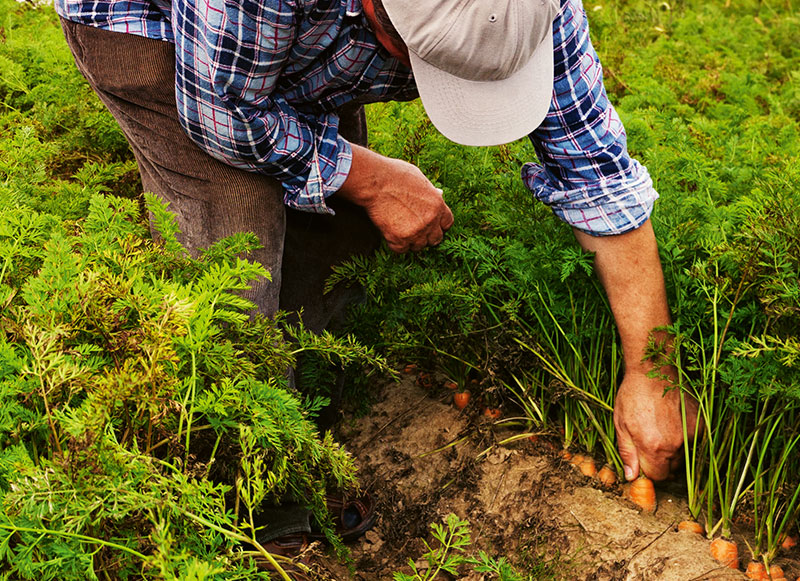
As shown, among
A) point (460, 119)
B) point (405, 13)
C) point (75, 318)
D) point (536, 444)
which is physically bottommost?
point (536, 444)

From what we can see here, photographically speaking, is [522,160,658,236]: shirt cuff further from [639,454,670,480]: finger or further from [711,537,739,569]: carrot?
[711,537,739,569]: carrot

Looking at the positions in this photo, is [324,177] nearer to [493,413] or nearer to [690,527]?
[493,413]

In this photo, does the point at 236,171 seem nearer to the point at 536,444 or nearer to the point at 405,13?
the point at 405,13

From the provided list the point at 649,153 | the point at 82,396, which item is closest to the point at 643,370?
the point at 649,153

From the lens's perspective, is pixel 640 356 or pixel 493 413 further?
pixel 493 413

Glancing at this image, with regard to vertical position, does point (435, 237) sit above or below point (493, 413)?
above

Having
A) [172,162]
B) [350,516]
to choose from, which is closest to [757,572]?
[350,516]

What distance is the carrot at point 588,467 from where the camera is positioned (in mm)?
2557

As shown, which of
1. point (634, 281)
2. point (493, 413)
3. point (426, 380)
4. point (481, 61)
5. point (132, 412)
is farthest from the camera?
point (426, 380)

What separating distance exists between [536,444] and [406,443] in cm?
49

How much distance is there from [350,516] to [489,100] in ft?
4.86

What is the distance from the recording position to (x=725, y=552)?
2.20 m

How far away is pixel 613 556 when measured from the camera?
2.29m

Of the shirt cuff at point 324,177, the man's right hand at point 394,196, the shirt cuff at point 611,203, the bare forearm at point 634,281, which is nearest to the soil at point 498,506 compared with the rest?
the bare forearm at point 634,281
